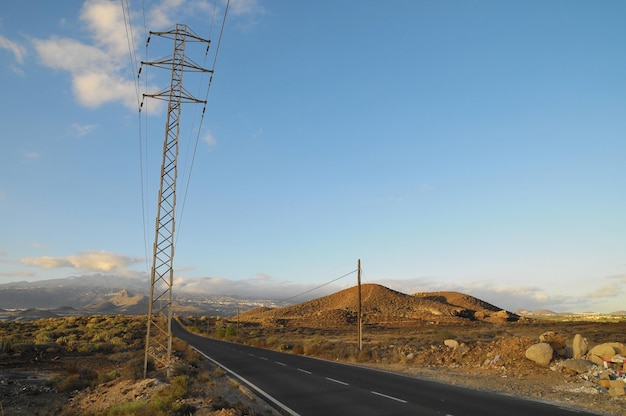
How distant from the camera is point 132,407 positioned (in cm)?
1310

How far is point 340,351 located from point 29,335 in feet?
135

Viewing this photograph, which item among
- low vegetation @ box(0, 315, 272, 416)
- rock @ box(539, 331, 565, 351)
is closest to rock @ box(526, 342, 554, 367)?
rock @ box(539, 331, 565, 351)

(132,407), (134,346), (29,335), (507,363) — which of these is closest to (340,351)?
(507,363)

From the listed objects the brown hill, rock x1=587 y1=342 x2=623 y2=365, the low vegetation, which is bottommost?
the brown hill

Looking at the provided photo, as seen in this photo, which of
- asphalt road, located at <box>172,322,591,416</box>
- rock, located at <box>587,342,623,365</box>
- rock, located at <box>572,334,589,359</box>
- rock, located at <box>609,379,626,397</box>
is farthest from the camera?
rock, located at <box>572,334,589,359</box>

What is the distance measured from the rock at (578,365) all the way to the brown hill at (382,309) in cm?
7990

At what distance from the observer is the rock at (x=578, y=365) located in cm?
2031

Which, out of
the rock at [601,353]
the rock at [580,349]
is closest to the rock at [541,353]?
the rock at [580,349]

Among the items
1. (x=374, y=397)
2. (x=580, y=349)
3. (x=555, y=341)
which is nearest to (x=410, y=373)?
(x=555, y=341)

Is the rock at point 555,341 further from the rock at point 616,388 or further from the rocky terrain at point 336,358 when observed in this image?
the rock at point 616,388

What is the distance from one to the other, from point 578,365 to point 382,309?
100156 millimetres

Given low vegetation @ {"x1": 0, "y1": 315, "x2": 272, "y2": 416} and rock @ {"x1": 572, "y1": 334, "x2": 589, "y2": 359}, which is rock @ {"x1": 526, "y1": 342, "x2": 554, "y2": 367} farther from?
low vegetation @ {"x1": 0, "y1": 315, "x2": 272, "y2": 416}

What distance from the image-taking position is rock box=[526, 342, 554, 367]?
22573 mm

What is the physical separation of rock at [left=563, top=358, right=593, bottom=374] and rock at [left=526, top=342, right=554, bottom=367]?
4.44 feet
